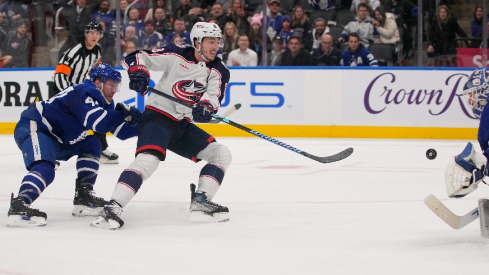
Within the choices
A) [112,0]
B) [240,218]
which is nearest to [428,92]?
[112,0]

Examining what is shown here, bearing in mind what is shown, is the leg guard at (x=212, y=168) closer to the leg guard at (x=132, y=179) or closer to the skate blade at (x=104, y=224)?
the leg guard at (x=132, y=179)

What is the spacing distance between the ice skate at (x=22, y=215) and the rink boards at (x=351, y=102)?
18.4 feet

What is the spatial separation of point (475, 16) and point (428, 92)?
3.27 feet

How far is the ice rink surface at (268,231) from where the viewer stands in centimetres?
287

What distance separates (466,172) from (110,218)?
5.11 feet

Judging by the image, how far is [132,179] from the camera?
367cm

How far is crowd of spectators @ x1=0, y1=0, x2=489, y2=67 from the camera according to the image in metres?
9.02

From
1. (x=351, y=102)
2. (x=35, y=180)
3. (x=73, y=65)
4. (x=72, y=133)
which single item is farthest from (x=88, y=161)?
(x=351, y=102)

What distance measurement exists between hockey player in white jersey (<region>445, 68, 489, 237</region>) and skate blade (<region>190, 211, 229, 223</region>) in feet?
3.92

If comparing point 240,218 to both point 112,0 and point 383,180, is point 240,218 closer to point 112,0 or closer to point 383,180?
point 383,180

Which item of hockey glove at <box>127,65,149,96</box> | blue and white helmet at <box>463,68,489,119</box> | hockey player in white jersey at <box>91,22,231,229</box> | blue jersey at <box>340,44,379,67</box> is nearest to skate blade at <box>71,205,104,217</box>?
hockey player in white jersey at <box>91,22,231,229</box>

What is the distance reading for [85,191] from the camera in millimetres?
4117

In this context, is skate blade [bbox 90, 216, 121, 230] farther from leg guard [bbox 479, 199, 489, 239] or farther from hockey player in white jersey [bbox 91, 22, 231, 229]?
leg guard [bbox 479, 199, 489, 239]

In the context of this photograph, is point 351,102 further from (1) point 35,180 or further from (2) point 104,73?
(1) point 35,180
